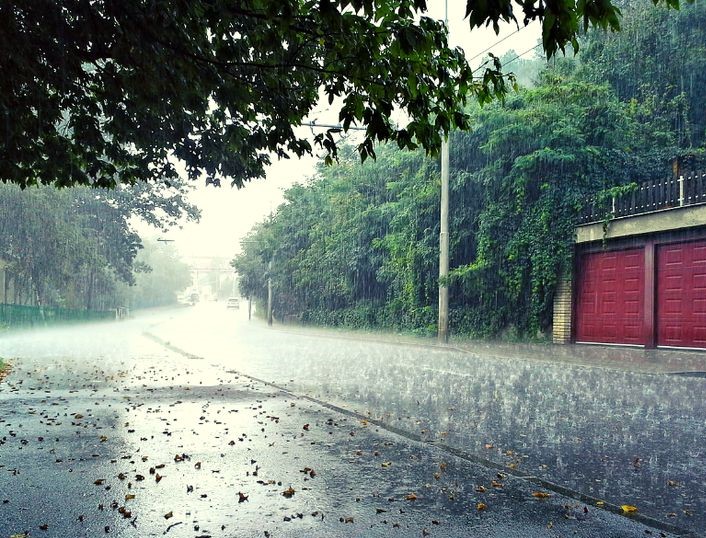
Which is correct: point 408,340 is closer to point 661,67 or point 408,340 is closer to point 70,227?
point 661,67

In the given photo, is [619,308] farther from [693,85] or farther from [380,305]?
[380,305]

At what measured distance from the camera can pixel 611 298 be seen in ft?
64.8

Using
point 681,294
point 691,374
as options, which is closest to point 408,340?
point 681,294

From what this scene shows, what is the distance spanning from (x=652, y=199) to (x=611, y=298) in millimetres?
3398

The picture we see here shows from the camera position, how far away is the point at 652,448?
250 inches

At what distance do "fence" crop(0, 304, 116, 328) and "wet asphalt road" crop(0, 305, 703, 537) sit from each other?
107 ft

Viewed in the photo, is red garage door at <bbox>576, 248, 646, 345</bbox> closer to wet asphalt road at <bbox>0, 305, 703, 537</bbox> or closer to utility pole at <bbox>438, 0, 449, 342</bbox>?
utility pole at <bbox>438, 0, 449, 342</bbox>

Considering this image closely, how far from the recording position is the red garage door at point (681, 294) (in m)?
16.7

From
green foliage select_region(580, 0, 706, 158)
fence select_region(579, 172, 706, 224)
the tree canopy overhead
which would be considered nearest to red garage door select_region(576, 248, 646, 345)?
fence select_region(579, 172, 706, 224)

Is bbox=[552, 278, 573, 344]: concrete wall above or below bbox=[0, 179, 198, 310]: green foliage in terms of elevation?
below

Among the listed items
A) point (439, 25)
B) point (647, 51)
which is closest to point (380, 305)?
point (647, 51)

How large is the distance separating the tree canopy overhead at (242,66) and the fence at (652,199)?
12399 mm

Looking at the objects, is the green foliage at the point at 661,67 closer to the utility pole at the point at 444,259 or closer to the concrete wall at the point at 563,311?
the concrete wall at the point at 563,311

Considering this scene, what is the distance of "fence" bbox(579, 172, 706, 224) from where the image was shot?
16.6m
